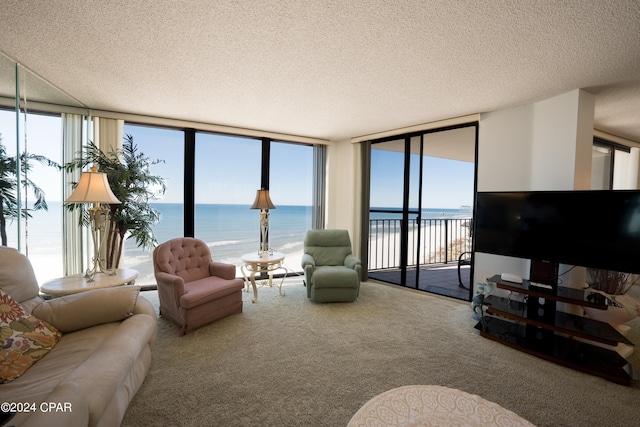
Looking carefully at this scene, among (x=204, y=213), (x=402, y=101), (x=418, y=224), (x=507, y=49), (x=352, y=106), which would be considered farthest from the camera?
(x=204, y=213)

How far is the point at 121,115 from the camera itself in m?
3.55

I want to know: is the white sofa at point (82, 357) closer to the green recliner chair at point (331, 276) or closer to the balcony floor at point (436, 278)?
the green recliner chair at point (331, 276)

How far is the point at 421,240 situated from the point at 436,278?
0.80 metres

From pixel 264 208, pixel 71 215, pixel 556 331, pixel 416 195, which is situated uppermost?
pixel 416 195

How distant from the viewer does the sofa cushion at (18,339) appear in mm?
1266

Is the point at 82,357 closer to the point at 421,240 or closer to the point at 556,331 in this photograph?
the point at 556,331

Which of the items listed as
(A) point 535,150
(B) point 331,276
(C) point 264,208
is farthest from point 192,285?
(A) point 535,150

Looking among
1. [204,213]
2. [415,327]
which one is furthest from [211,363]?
[204,213]

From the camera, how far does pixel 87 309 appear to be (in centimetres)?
172

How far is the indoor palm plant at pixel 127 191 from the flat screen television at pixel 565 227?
4.00m

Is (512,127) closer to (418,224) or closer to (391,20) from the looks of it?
(418,224)

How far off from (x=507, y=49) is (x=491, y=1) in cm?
61

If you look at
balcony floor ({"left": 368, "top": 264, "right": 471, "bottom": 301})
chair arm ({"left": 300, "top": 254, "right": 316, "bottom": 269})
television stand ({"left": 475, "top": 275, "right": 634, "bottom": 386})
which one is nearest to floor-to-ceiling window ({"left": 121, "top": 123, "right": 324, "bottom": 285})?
chair arm ({"left": 300, "top": 254, "right": 316, "bottom": 269})

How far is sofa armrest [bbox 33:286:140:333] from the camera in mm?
1676
